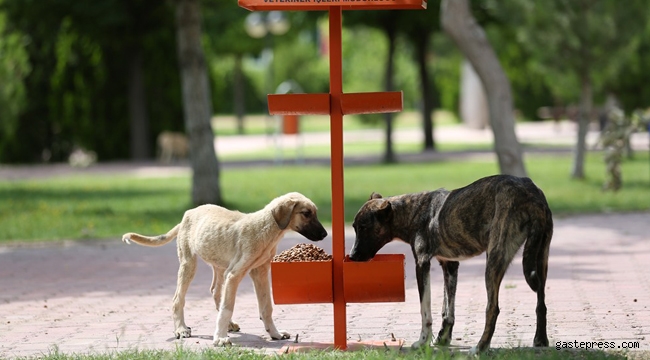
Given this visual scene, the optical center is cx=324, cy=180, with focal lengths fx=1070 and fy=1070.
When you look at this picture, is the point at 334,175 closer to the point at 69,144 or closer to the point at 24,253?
Result: the point at 24,253

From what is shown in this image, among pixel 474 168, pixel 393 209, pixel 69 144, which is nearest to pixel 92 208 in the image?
pixel 474 168

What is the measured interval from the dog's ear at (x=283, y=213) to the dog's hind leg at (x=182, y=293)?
1040mm

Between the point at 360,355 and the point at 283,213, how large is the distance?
3.85 feet

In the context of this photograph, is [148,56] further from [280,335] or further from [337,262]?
[337,262]

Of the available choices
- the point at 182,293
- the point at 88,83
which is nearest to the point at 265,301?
the point at 182,293

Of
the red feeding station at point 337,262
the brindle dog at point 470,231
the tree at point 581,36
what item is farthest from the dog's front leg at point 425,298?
the tree at point 581,36

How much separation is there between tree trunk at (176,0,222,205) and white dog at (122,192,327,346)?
28.7 feet

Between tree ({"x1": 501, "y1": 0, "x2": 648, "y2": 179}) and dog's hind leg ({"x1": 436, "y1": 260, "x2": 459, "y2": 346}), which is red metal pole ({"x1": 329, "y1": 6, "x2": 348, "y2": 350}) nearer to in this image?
dog's hind leg ({"x1": 436, "y1": 260, "x2": 459, "y2": 346})

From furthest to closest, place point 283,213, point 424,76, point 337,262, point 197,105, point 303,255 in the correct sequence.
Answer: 1. point 424,76
2. point 197,105
3. point 303,255
4. point 283,213
5. point 337,262

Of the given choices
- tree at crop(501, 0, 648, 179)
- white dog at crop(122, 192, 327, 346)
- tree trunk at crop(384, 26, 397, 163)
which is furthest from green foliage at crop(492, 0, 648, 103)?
white dog at crop(122, 192, 327, 346)

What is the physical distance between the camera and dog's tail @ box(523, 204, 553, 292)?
669cm

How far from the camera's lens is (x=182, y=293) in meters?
7.91

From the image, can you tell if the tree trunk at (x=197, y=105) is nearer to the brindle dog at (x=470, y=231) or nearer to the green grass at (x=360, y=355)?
the brindle dog at (x=470, y=231)

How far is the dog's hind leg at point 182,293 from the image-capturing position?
7.86m
